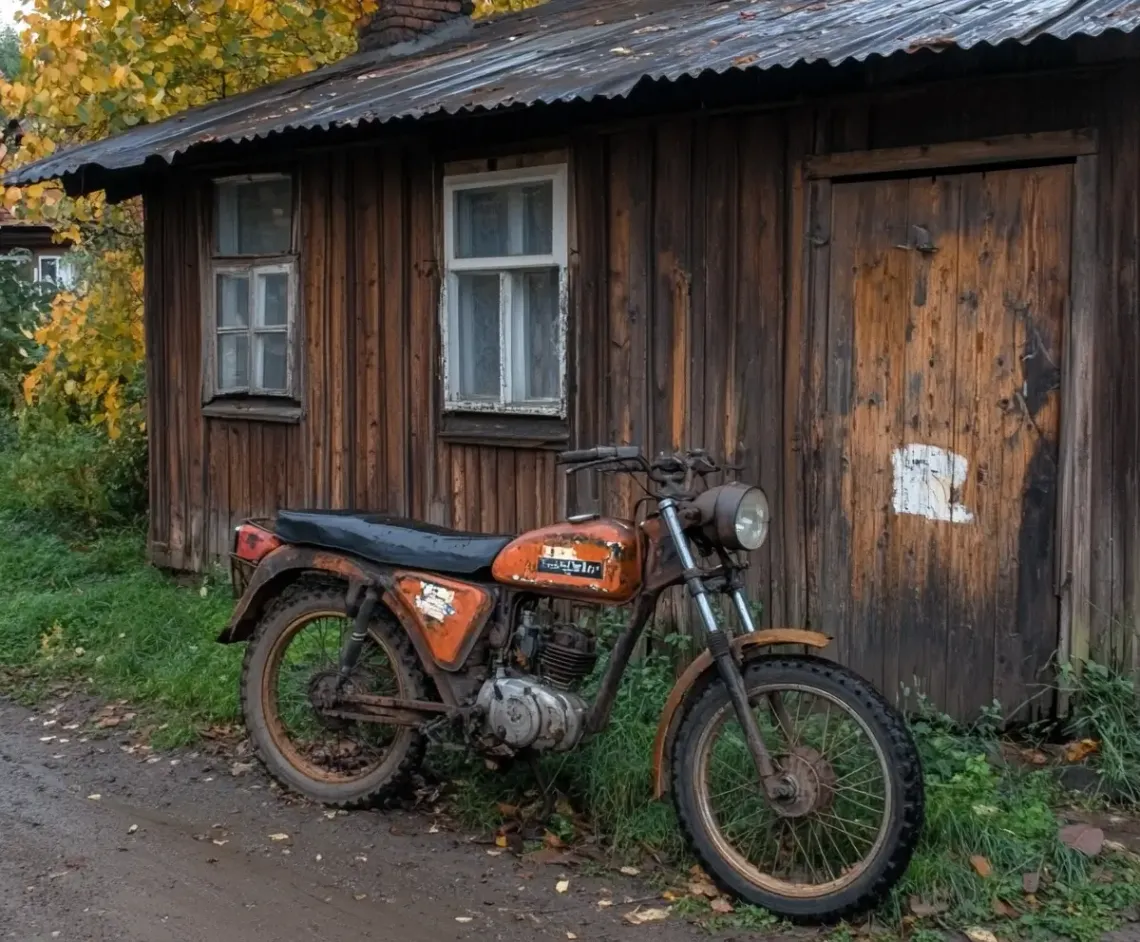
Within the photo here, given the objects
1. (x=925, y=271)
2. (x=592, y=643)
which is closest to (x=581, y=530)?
(x=592, y=643)

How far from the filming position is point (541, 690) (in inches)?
179

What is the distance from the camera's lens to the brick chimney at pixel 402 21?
32.4 feet

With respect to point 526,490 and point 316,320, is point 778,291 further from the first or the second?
point 316,320

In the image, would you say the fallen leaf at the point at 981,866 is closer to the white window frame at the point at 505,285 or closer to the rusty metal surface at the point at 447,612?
the rusty metal surface at the point at 447,612

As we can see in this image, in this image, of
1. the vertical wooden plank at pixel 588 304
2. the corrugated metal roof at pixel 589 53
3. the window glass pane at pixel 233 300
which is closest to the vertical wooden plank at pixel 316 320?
the corrugated metal roof at pixel 589 53

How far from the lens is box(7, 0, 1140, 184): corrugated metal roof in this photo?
462cm

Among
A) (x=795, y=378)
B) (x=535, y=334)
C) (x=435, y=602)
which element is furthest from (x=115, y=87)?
(x=435, y=602)

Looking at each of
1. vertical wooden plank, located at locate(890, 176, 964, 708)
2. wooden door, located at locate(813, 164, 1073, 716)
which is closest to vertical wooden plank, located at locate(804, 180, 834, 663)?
wooden door, located at locate(813, 164, 1073, 716)

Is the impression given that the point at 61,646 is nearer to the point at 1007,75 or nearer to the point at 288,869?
the point at 288,869

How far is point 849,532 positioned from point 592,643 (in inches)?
58.9

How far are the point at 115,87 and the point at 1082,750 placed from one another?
328 inches

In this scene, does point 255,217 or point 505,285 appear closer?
point 505,285

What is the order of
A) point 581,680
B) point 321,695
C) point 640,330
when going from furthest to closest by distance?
point 640,330
point 321,695
point 581,680

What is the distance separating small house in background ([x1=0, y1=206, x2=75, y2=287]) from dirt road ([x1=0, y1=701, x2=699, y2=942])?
15987mm
